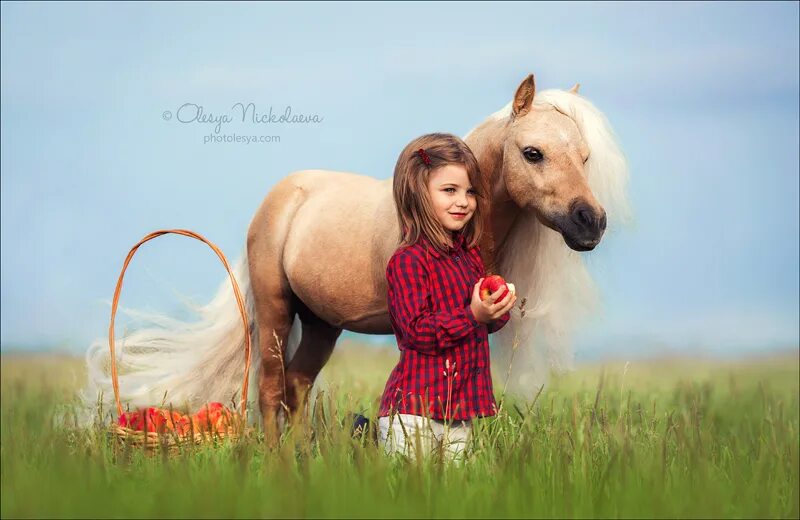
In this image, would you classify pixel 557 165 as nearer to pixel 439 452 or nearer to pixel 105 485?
pixel 439 452

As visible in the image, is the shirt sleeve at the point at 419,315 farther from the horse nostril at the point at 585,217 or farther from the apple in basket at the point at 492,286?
the horse nostril at the point at 585,217

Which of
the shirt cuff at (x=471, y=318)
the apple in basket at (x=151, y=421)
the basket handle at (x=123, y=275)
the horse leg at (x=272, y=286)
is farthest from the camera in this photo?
the horse leg at (x=272, y=286)

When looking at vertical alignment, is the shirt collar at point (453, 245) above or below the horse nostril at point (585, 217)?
below

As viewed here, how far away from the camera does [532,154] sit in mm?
3902

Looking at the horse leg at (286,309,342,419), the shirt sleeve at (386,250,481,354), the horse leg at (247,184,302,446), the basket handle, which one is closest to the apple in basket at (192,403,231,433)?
the basket handle

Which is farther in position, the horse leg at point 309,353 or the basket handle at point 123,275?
the horse leg at point 309,353

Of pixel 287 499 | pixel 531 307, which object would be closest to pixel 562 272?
pixel 531 307

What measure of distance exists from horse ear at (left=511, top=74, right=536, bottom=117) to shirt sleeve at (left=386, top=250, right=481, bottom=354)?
0.97 metres

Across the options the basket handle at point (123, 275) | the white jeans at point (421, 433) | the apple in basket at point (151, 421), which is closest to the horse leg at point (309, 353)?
the basket handle at point (123, 275)

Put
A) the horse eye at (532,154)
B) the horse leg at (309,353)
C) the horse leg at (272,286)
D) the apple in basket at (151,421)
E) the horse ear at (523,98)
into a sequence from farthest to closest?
the horse leg at (309,353) < the horse leg at (272,286) < the apple in basket at (151,421) < the horse ear at (523,98) < the horse eye at (532,154)

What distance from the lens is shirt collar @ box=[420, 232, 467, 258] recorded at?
364 centimetres

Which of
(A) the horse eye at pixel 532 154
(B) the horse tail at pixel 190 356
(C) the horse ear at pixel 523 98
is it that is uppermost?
(C) the horse ear at pixel 523 98

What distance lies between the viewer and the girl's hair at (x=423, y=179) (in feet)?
12.0

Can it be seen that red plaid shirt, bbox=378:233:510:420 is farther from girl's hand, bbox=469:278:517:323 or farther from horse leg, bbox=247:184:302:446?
horse leg, bbox=247:184:302:446
